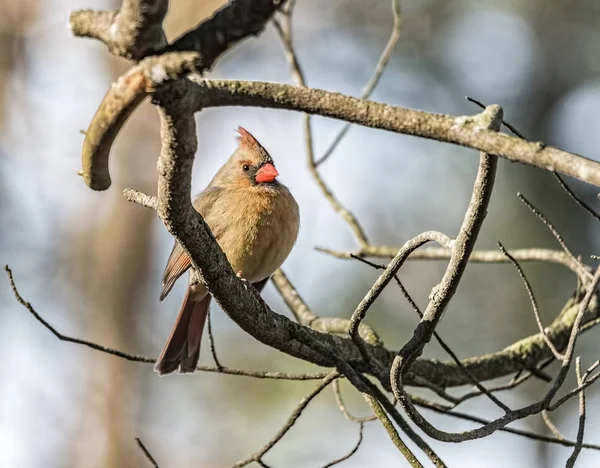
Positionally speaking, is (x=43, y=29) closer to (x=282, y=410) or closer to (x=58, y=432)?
(x=58, y=432)

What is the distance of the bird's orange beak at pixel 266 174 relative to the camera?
13.8 feet

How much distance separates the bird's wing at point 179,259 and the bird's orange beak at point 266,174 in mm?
219

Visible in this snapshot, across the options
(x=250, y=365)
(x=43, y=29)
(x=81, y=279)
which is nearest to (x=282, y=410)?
(x=250, y=365)

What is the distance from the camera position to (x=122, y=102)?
138 cm

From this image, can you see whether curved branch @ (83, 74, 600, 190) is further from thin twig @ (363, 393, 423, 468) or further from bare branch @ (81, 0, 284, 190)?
thin twig @ (363, 393, 423, 468)

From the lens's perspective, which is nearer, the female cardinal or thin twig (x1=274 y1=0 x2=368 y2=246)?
the female cardinal

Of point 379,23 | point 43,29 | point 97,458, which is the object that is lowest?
point 97,458

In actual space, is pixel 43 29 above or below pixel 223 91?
above

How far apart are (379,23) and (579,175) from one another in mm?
11282

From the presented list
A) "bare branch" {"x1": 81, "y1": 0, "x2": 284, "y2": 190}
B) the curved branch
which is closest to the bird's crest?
the curved branch

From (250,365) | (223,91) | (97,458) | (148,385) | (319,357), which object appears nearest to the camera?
(223,91)

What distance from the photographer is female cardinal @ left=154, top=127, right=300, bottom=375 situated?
383 cm

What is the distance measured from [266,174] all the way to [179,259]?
0.64 m

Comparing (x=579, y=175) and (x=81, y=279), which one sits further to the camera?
(x=81, y=279)
